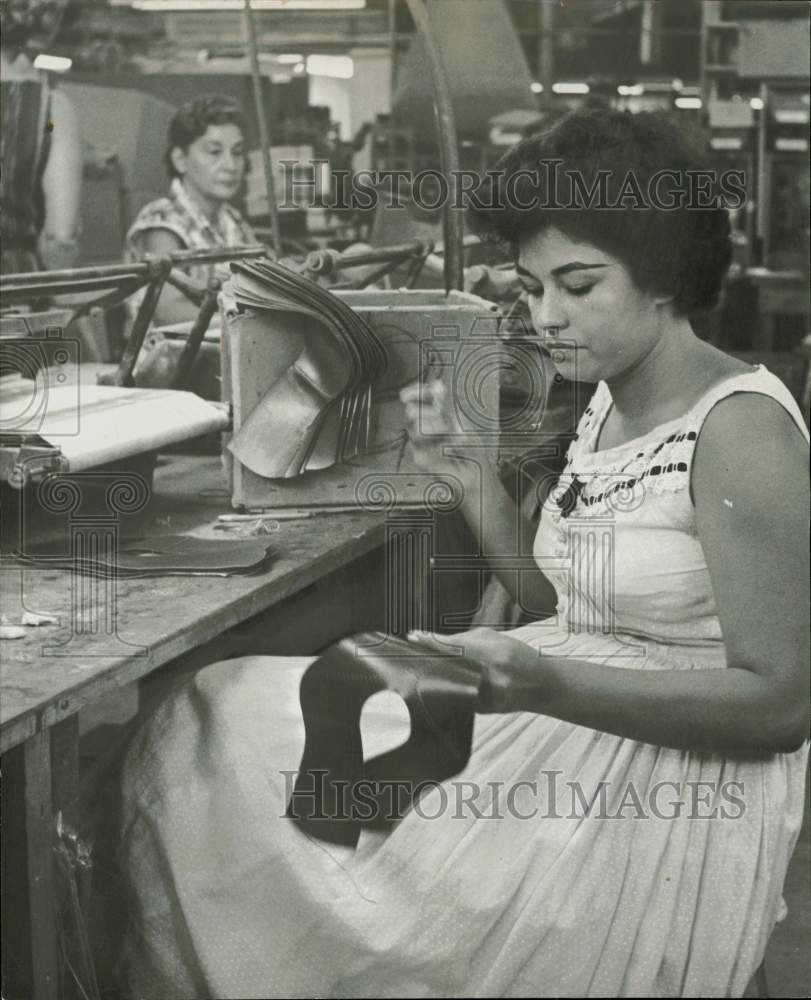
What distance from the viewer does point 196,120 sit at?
4566 mm

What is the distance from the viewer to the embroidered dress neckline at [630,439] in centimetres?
135

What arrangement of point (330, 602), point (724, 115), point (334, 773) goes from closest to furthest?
point (334, 773)
point (330, 602)
point (724, 115)

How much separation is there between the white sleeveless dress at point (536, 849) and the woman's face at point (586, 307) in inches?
4.1

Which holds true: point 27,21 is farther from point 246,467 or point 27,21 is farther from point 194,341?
point 246,467

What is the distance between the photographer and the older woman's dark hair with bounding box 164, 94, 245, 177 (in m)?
4.57

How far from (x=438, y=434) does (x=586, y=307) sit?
0.60 m

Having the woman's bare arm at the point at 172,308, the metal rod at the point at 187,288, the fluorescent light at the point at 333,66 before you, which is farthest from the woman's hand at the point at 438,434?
the fluorescent light at the point at 333,66

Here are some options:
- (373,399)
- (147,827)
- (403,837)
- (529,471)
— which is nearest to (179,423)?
(373,399)

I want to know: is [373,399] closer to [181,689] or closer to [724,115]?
[181,689]

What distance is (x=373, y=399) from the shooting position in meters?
2.03

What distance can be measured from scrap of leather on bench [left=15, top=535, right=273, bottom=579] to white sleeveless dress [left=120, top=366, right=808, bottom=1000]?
301mm

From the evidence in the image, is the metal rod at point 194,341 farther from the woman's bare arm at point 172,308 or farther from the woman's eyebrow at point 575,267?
the woman's eyebrow at point 575,267

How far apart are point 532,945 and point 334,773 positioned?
1.02 ft
